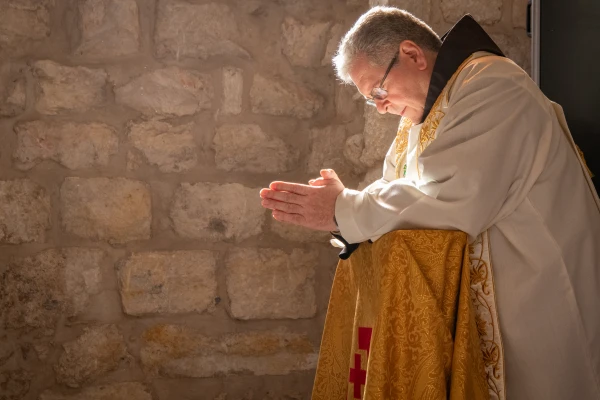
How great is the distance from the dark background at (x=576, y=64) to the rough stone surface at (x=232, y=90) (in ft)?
4.34

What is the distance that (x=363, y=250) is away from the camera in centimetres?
214

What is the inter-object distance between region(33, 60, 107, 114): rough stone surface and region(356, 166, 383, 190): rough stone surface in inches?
48.0

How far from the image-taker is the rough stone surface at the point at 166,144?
3.16 meters

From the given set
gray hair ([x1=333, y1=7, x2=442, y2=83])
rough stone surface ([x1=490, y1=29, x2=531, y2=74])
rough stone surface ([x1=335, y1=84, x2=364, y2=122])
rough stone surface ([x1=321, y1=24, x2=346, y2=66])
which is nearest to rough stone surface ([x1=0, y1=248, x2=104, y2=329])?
rough stone surface ([x1=335, y1=84, x2=364, y2=122])

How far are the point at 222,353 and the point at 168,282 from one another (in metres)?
0.40

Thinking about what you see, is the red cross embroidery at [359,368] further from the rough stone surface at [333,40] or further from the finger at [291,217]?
the rough stone surface at [333,40]

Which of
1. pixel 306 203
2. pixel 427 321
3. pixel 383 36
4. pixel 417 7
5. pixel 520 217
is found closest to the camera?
pixel 427 321

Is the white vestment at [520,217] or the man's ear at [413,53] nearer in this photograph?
the white vestment at [520,217]

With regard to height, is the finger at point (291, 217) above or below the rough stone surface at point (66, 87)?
below

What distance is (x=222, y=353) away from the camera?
3184 mm

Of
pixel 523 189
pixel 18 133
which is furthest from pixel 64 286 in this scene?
pixel 523 189

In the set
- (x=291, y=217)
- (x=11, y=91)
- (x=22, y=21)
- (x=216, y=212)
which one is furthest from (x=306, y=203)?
(x=22, y=21)

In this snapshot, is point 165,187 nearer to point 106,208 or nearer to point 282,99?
point 106,208

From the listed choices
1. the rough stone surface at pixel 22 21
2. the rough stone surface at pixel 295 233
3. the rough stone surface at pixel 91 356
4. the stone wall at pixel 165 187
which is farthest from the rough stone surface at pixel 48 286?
the rough stone surface at pixel 22 21
